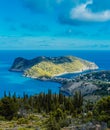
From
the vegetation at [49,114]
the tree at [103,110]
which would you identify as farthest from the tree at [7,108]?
the tree at [103,110]

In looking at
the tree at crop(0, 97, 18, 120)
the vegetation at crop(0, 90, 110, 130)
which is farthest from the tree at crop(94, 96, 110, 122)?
the tree at crop(0, 97, 18, 120)

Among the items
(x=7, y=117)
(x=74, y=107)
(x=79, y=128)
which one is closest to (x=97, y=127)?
(x=79, y=128)

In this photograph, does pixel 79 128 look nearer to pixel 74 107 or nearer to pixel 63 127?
pixel 63 127

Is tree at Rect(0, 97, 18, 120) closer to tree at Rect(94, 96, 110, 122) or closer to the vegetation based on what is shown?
the vegetation

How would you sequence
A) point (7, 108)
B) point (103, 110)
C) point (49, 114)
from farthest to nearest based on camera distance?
point (49, 114) < point (7, 108) < point (103, 110)

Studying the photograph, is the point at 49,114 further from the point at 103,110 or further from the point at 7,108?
the point at 103,110

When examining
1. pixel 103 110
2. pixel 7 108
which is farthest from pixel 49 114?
pixel 103 110

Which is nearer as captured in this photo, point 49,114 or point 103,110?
point 103,110

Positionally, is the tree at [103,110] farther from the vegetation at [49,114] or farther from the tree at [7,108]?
the tree at [7,108]
